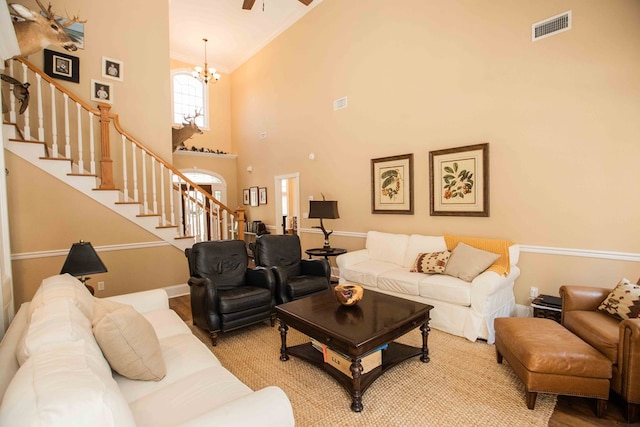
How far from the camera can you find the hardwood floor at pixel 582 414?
6.34 feet

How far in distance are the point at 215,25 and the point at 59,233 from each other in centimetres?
519

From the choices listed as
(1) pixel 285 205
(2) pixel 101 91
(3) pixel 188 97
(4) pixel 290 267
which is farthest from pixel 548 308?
(3) pixel 188 97

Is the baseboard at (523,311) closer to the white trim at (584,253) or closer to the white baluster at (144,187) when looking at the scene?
the white trim at (584,253)

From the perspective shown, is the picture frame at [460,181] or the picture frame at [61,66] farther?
the picture frame at [61,66]

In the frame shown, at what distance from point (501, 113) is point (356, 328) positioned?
3.12 meters

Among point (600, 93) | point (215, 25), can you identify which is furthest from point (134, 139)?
point (600, 93)

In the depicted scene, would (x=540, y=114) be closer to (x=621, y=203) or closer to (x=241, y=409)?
(x=621, y=203)

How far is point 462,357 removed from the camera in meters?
2.75

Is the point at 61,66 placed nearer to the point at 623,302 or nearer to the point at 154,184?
the point at 154,184

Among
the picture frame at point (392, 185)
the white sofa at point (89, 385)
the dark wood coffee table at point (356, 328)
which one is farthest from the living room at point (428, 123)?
the white sofa at point (89, 385)

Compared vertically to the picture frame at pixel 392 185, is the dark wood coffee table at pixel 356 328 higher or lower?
lower

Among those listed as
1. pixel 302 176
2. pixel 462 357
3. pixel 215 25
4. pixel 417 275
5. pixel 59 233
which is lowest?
pixel 462 357

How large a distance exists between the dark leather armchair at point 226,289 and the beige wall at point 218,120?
542 centimetres

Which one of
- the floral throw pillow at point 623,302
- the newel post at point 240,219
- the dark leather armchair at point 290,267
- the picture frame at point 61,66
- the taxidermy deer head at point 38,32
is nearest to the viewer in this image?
the floral throw pillow at point 623,302
